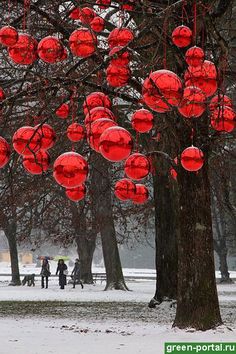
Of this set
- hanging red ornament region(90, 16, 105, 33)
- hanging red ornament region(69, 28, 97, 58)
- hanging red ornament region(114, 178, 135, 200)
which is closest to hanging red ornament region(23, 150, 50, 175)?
hanging red ornament region(69, 28, 97, 58)

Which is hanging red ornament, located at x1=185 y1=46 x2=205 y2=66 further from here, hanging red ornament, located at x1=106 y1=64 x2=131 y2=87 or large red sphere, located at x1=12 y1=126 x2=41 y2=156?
large red sphere, located at x1=12 y1=126 x2=41 y2=156

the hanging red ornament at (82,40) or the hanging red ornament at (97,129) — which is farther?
the hanging red ornament at (82,40)

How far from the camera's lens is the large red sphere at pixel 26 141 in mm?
5113

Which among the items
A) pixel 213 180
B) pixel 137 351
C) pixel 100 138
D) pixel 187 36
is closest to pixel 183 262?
pixel 137 351

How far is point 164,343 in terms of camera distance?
8859mm

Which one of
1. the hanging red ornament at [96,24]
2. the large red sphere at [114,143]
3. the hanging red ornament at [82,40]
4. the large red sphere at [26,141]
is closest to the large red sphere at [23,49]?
the hanging red ornament at [82,40]

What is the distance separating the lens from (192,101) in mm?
5227

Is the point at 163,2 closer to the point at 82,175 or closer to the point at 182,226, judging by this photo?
the point at 182,226

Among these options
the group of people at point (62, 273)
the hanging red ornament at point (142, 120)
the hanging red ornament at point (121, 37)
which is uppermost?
the hanging red ornament at point (121, 37)

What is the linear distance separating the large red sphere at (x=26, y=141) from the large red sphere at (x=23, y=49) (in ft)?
A: 3.03

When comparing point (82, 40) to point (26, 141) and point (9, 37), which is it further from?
point (26, 141)

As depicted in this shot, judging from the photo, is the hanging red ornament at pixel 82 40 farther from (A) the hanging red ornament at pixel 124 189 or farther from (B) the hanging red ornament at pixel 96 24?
(A) the hanging red ornament at pixel 124 189

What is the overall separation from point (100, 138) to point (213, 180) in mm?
14240

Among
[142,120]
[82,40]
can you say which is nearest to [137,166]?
[142,120]
